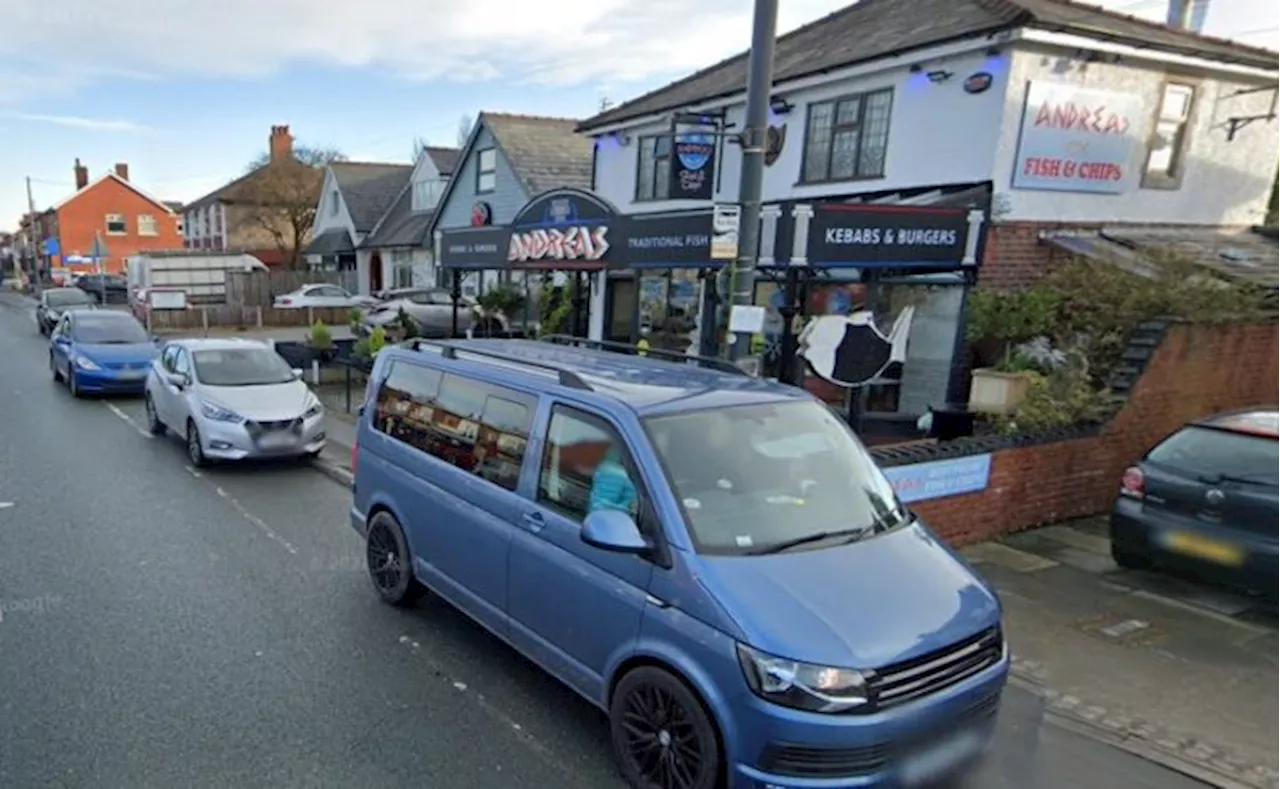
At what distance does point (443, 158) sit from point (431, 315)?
10.5 meters

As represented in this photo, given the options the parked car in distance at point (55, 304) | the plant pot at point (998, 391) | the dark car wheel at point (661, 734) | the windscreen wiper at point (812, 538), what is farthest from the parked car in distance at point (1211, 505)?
the parked car in distance at point (55, 304)

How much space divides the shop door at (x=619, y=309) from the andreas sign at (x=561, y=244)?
4.07 m

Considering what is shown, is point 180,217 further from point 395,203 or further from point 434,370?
point 434,370

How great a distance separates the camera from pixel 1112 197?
10742 millimetres

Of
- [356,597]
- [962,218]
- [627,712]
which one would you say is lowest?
[356,597]

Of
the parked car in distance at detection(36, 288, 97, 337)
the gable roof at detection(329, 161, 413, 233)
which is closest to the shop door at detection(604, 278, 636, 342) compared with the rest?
the parked car in distance at detection(36, 288, 97, 337)

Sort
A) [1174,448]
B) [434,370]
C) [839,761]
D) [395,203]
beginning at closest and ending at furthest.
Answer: [839,761], [434,370], [1174,448], [395,203]

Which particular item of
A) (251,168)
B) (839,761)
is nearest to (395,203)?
(251,168)

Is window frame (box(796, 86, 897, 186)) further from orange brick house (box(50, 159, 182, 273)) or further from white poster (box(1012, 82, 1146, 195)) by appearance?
orange brick house (box(50, 159, 182, 273))

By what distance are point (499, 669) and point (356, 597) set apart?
162cm

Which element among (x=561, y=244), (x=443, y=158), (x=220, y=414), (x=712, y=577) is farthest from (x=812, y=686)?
(x=443, y=158)

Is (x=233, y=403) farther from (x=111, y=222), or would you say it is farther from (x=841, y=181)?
(x=111, y=222)

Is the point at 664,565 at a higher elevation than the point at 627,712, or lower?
higher

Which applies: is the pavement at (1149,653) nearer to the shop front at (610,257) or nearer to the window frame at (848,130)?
the shop front at (610,257)
